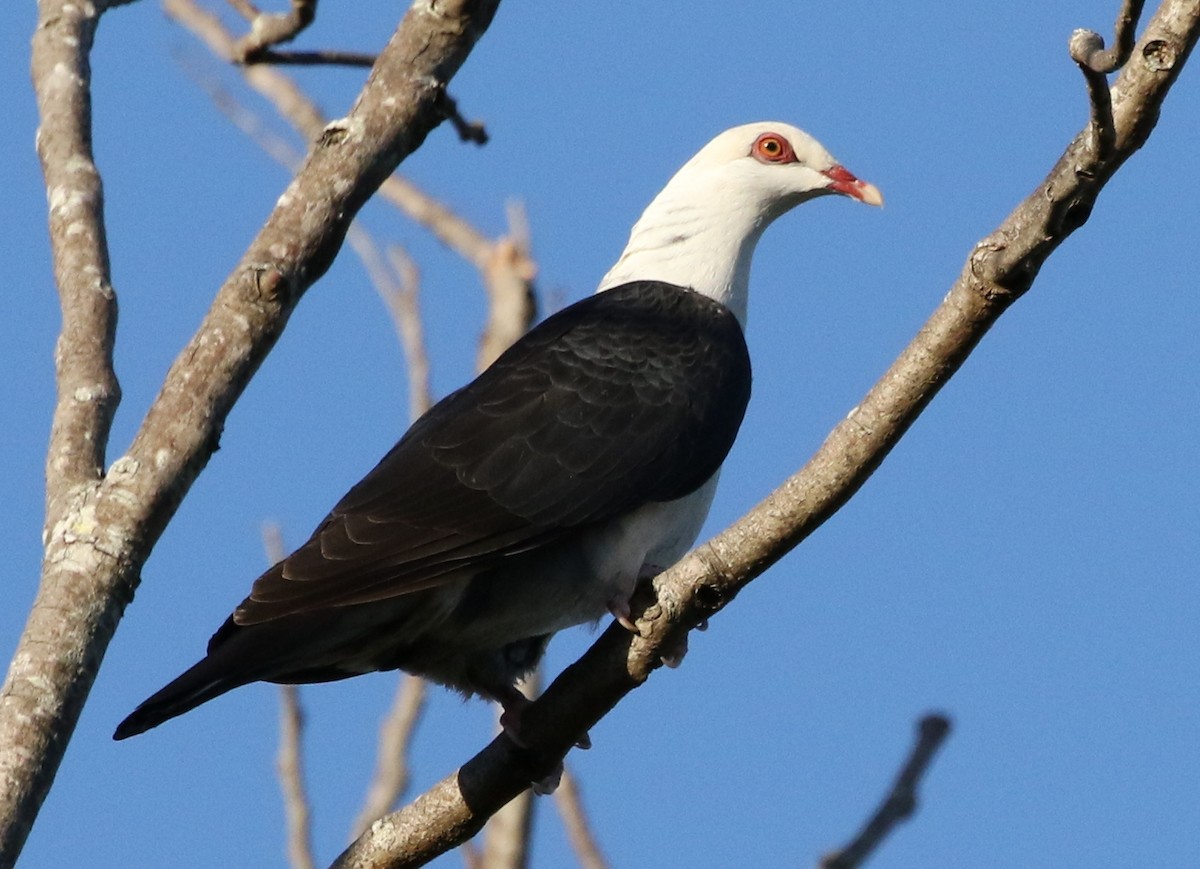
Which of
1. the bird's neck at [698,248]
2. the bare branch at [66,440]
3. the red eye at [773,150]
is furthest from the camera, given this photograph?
the red eye at [773,150]

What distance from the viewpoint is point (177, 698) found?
14.6 ft

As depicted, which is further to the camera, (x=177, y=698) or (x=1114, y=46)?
(x=177, y=698)

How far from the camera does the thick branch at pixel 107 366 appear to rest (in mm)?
3967

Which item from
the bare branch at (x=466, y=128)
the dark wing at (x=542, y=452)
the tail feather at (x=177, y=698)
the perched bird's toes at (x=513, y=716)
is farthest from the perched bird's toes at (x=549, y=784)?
the bare branch at (x=466, y=128)

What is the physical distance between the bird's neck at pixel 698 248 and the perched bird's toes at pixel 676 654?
223cm

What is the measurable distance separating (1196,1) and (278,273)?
255cm

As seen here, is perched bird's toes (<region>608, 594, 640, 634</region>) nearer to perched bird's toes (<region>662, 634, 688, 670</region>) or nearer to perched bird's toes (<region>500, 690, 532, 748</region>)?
perched bird's toes (<region>662, 634, 688, 670</region>)

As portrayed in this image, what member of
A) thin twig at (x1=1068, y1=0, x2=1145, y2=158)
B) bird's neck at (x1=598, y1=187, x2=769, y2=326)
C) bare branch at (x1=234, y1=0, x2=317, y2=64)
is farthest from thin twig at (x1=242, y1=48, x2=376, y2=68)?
thin twig at (x1=1068, y1=0, x2=1145, y2=158)

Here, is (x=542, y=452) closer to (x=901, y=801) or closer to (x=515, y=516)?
(x=515, y=516)

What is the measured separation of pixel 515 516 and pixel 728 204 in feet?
7.53

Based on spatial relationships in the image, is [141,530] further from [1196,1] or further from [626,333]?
[1196,1]

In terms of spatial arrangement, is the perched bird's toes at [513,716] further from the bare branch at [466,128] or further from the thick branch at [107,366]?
the bare branch at [466,128]

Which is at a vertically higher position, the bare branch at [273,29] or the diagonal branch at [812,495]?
the bare branch at [273,29]

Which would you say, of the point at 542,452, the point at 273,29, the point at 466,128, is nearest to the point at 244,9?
the point at 273,29
